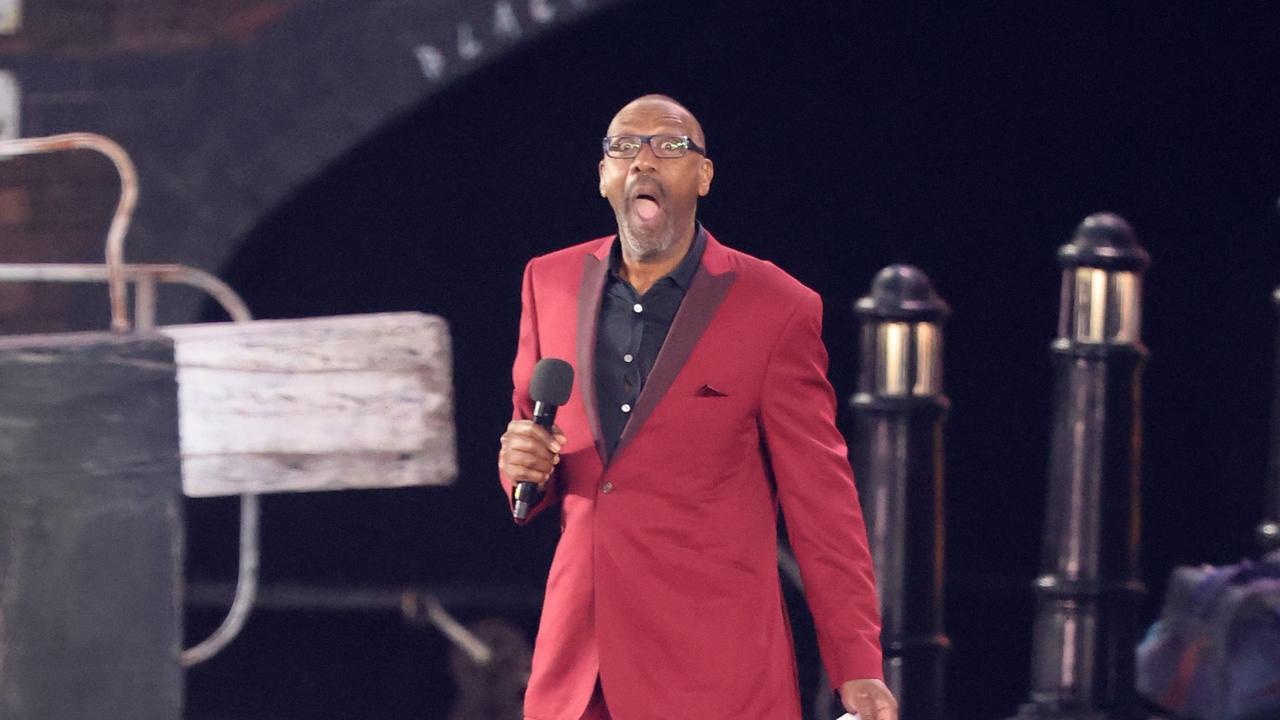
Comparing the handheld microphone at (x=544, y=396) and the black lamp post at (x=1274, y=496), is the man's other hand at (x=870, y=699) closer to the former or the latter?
the handheld microphone at (x=544, y=396)

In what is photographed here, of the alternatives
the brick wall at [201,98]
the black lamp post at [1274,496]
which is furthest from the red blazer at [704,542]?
the brick wall at [201,98]

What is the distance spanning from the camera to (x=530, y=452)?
280cm

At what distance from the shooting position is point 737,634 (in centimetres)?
295

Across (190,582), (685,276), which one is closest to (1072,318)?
(685,276)

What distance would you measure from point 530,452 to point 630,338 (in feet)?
0.98

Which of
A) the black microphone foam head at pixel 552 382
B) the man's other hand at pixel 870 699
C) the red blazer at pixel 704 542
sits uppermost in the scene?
the black microphone foam head at pixel 552 382

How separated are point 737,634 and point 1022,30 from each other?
201 inches

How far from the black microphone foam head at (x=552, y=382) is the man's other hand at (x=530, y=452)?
0.14 feet

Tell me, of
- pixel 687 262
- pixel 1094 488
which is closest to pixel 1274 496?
pixel 1094 488

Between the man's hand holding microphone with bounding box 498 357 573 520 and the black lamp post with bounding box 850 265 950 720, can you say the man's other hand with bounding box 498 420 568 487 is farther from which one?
the black lamp post with bounding box 850 265 950 720

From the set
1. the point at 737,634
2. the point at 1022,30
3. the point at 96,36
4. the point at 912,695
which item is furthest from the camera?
the point at 1022,30

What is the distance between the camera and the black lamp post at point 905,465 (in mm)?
4711

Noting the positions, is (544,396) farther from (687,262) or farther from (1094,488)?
(1094,488)

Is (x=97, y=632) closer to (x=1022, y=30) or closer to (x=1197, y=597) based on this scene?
(x=1197, y=597)
